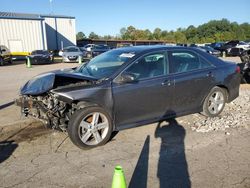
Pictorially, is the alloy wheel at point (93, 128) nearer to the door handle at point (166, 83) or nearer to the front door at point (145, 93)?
Answer: the front door at point (145, 93)

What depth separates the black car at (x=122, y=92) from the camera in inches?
175

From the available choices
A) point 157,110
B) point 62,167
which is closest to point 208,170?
point 157,110

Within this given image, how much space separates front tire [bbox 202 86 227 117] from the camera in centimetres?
590

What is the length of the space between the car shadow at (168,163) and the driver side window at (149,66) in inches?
43.9

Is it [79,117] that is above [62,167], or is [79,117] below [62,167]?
above

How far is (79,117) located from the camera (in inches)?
169

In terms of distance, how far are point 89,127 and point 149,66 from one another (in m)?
1.61

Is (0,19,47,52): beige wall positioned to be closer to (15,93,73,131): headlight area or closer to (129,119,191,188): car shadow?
(15,93,73,131): headlight area

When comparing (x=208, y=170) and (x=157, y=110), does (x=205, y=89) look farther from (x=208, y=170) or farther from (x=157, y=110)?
(x=208, y=170)

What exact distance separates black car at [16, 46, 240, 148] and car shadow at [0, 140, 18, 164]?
2.15ft

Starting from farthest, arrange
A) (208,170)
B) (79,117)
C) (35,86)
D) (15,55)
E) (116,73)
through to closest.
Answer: (15,55) < (35,86) < (116,73) < (79,117) < (208,170)

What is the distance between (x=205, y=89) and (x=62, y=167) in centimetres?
339

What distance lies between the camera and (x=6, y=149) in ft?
14.7

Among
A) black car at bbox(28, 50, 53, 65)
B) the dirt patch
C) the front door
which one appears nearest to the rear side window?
the front door
